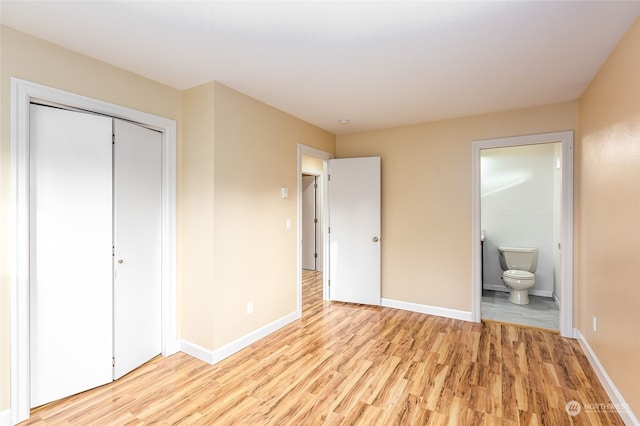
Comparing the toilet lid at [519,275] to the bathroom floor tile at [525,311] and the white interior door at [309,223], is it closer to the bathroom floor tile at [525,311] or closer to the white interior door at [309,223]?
the bathroom floor tile at [525,311]

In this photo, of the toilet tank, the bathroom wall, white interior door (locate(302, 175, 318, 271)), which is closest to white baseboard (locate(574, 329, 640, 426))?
the toilet tank

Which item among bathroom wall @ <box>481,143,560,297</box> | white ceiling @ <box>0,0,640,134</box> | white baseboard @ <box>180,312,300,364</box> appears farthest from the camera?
bathroom wall @ <box>481,143,560,297</box>

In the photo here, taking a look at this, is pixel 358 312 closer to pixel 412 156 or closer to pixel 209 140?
pixel 412 156

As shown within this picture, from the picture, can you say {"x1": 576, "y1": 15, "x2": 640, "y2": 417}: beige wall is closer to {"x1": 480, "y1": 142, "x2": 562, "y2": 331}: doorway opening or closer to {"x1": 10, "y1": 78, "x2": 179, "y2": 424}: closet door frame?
{"x1": 480, "y1": 142, "x2": 562, "y2": 331}: doorway opening

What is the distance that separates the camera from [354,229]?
4.32 m

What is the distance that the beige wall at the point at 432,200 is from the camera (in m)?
3.64

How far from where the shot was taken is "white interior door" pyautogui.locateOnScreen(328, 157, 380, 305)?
13.8 feet

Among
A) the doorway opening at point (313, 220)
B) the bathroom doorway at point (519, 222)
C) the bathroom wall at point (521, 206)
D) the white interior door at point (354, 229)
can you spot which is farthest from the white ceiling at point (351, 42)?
the doorway opening at point (313, 220)

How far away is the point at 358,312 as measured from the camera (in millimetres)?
4008

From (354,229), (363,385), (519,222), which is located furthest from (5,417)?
(519,222)

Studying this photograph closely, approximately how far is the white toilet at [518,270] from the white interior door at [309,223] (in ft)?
11.5

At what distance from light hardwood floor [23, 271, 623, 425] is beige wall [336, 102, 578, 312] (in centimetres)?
74

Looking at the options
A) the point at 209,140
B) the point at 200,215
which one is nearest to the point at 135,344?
the point at 200,215

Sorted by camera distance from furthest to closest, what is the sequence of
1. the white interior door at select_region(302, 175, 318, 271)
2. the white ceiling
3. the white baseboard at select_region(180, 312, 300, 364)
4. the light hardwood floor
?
the white interior door at select_region(302, 175, 318, 271)
the white baseboard at select_region(180, 312, 300, 364)
the light hardwood floor
the white ceiling
